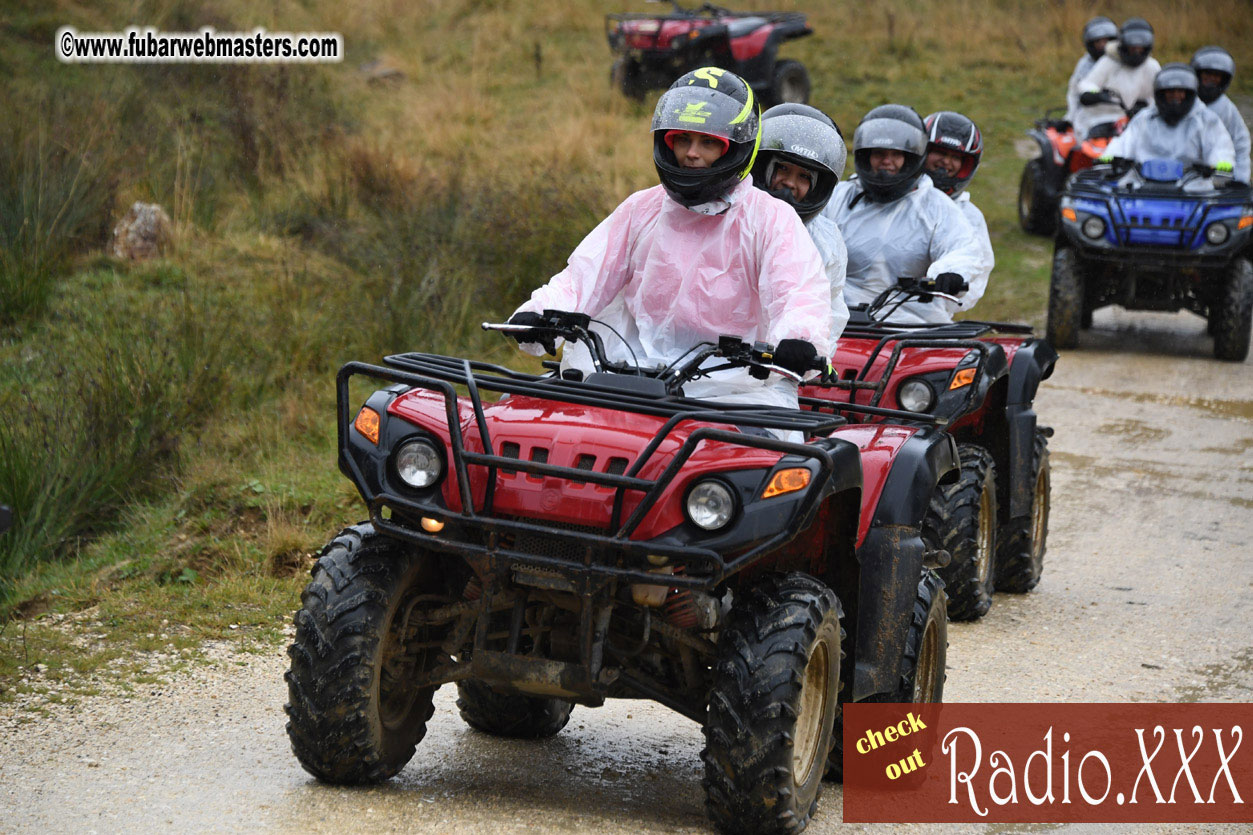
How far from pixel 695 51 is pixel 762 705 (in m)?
16.7

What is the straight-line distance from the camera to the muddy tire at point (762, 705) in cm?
394

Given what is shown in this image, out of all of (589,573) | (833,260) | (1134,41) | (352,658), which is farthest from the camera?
(1134,41)

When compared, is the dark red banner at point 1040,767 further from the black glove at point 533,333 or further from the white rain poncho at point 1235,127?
the white rain poncho at point 1235,127

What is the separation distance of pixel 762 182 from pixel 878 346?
860mm

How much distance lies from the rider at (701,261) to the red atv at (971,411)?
1273mm

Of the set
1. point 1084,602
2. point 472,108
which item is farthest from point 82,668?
point 472,108

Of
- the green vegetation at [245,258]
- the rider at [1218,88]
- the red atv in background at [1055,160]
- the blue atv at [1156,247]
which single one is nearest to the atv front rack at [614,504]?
the green vegetation at [245,258]

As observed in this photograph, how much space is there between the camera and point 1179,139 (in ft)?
43.7

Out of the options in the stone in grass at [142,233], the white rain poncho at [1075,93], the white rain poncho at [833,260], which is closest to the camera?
the white rain poncho at [833,260]

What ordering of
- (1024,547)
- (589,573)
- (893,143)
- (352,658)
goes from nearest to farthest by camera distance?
1. (589,573)
2. (352,658)
3. (1024,547)
4. (893,143)

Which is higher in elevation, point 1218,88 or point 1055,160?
point 1218,88

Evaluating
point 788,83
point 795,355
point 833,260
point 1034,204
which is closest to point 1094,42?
point 1034,204

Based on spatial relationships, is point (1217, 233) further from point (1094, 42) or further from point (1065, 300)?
point (1094, 42)

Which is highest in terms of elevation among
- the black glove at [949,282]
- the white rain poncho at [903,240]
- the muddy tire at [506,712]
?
the white rain poncho at [903,240]
